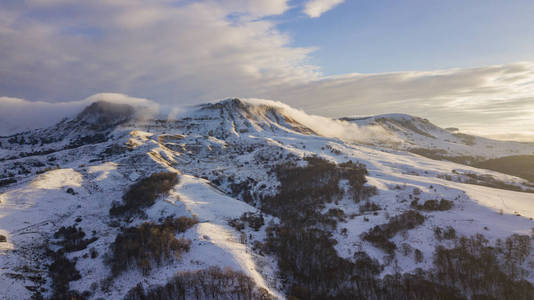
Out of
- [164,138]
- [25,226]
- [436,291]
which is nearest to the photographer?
[436,291]

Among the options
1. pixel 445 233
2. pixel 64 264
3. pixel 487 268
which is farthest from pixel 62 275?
pixel 487 268

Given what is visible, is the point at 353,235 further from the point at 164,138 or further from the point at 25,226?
Result: the point at 164,138

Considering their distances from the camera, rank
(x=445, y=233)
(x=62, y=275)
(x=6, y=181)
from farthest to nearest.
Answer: (x=6, y=181)
(x=445, y=233)
(x=62, y=275)

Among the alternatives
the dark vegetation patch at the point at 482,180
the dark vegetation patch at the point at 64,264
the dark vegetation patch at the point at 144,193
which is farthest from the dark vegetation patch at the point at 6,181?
the dark vegetation patch at the point at 482,180

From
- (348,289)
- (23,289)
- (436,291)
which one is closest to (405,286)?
(436,291)

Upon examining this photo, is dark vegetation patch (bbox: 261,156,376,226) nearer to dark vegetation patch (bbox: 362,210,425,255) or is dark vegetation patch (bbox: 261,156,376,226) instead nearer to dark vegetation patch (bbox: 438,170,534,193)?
dark vegetation patch (bbox: 362,210,425,255)

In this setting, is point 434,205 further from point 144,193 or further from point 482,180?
point 144,193

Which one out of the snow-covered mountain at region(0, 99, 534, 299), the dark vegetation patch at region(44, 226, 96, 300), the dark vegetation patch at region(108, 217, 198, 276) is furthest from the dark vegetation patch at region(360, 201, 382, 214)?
the dark vegetation patch at region(44, 226, 96, 300)
